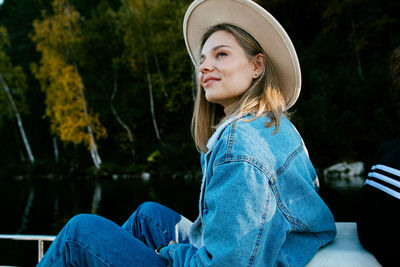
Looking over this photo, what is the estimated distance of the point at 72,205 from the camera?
8391 mm

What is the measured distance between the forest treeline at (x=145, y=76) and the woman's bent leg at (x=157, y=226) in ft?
36.7

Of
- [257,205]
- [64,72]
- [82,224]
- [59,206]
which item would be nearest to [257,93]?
[257,205]

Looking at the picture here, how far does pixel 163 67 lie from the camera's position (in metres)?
17.1

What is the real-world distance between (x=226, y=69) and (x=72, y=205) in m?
8.00

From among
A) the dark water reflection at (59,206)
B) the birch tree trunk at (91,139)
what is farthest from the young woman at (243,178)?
the birch tree trunk at (91,139)

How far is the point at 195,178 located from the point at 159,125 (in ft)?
18.8

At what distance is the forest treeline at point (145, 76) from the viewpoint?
14.0m

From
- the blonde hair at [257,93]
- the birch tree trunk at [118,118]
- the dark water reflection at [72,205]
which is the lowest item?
the dark water reflection at [72,205]

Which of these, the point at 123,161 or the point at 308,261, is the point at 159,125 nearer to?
the point at 123,161

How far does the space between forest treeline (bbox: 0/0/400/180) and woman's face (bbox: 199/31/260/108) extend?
37.5ft

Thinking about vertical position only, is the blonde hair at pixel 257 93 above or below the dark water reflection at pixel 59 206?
above

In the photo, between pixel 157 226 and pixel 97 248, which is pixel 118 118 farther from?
pixel 97 248

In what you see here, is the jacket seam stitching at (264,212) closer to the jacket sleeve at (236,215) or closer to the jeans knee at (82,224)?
the jacket sleeve at (236,215)

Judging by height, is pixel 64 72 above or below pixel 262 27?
above
